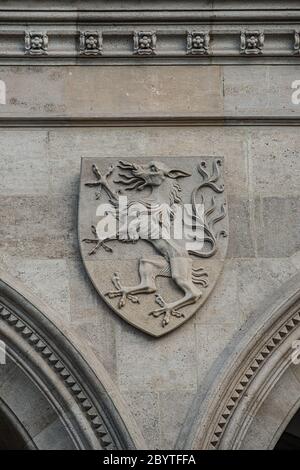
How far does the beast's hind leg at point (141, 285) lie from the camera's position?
19469mm

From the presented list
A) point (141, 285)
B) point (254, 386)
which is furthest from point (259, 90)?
point (254, 386)

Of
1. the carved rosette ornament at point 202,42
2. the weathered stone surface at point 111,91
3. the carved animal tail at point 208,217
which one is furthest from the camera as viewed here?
the carved rosette ornament at point 202,42

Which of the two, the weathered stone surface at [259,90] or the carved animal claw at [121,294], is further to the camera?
the weathered stone surface at [259,90]

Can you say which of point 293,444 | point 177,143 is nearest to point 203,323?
point 177,143

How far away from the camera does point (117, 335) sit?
19453 millimetres

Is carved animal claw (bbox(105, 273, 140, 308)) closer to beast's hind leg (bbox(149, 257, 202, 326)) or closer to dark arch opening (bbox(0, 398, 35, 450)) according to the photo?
beast's hind leg (bbox(149, 257, 202, 326))

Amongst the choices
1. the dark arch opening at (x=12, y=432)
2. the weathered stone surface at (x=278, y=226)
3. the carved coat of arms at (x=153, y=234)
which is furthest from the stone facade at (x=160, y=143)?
the dark arch opening at (x=12, y=432)

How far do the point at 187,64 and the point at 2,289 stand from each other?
255cm

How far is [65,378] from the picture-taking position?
1928 centimetres

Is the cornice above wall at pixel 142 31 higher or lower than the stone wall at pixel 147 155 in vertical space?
higher

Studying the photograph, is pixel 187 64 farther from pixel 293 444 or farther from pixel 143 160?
pixel 293 444

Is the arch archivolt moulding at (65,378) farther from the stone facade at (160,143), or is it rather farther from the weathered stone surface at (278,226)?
the weathered stone surface at (278,226)

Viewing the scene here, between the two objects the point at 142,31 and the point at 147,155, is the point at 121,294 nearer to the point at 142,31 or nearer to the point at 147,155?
the point at 147,155

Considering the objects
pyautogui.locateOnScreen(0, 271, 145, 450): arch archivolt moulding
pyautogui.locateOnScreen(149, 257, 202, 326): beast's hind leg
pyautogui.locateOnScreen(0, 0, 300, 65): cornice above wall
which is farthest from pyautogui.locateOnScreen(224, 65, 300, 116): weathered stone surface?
pyautogui.locateOnScreen(0, 271, 145, 450): arch archivolt moulding
